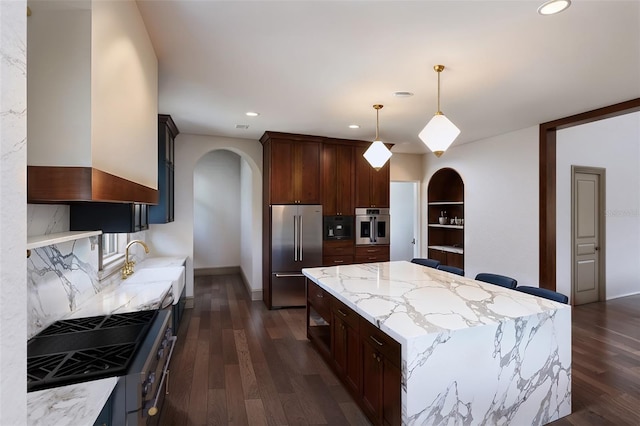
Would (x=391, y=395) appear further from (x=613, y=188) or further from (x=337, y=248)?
(x=613, y=188)

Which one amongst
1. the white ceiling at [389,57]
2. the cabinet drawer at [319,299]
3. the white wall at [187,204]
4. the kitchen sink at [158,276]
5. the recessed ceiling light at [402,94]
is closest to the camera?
the white ceiling at [389,57]

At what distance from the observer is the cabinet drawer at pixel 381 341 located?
6.04 feet

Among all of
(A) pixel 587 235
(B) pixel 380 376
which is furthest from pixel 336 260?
(A) pixel 587 235

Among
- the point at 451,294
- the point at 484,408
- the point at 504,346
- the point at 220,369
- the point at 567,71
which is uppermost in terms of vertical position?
the point at 567,71

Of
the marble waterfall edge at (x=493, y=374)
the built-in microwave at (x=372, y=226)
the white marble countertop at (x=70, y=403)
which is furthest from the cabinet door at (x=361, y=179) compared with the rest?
the white marble countertop at (x=70, y=403)

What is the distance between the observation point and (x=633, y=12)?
197 centimetres

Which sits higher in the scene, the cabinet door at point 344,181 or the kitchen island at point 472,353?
the cabinet door at point 344,181

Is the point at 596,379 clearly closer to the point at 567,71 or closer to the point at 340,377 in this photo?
the point at 340,377

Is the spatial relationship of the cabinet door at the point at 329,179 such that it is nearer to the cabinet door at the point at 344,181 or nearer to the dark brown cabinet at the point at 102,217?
the cabinet door at the point at 344,181

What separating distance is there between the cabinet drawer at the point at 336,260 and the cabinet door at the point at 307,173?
0.93 meters

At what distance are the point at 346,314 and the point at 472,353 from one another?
0.98m

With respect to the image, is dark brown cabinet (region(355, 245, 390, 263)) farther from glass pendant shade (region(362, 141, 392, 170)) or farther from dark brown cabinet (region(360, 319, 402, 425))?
dark brown cabinet (region(360, 319, 402, 425))
